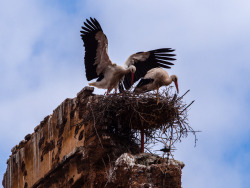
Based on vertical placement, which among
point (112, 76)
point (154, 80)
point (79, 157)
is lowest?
point (79, 157)

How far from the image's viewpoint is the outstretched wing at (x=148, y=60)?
10.9 m

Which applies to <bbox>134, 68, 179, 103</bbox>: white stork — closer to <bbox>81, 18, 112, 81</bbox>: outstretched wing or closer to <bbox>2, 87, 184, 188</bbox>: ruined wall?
<bbox>81, 18, 112, 81</bbox>: outstretched wing

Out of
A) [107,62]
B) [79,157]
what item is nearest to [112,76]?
[107,62]

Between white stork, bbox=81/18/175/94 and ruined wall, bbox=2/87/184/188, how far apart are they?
1.56 meters

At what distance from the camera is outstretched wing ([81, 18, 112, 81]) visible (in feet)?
33.7

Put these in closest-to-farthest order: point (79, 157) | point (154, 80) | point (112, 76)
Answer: point (79, 157) → point (154, 80) → point (112, 76)

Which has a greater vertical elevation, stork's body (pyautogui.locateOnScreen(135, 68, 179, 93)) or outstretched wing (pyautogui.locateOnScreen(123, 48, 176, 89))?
outstretched wing (pyautogui.locateOnScreen(123, 48, 176, 89))

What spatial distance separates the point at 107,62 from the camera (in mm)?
10461

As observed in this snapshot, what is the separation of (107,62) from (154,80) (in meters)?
0.85

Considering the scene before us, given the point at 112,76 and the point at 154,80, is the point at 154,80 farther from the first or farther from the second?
the point at 112,76

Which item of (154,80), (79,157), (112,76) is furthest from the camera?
(112,76)

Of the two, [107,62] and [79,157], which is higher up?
[107,62]

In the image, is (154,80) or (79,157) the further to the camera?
(154,80)

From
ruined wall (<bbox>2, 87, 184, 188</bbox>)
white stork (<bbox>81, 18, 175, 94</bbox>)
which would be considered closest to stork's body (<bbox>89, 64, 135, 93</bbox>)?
white stork (<bbox>81, 18, 175, 94</bbox>)
